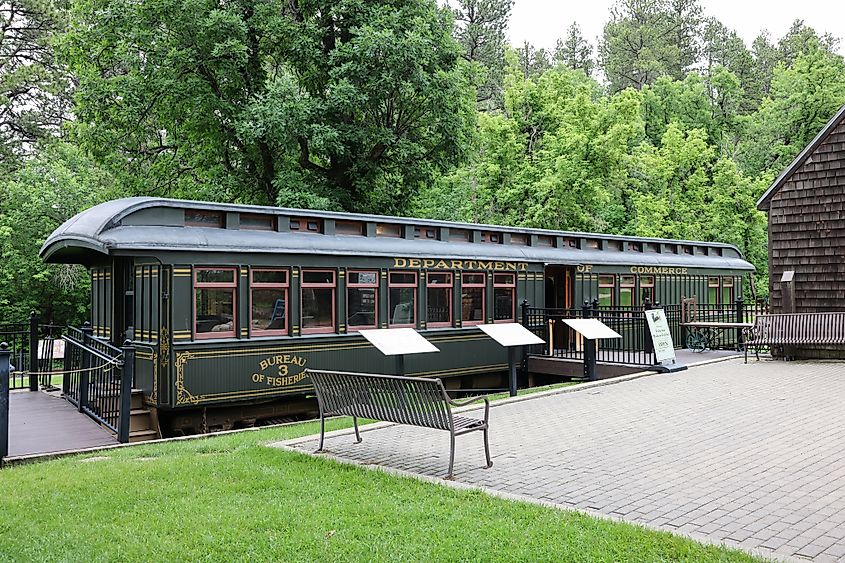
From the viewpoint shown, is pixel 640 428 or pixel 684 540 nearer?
pixel 684 540

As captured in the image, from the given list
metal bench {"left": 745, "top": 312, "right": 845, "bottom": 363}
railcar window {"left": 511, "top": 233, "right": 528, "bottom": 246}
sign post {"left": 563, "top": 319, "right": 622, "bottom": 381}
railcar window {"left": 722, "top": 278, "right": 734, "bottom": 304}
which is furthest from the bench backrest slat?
railcar window {"left": 722, "top": 278, "right": 734, "bottom": 304}

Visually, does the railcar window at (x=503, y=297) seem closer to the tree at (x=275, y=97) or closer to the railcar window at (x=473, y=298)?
the railcar window at (x=473, y=298)

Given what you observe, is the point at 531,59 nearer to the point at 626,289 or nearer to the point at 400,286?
the point at 626,289

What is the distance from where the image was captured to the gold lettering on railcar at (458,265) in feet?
48.4

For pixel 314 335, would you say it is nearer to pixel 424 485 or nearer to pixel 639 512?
pixel 424 485

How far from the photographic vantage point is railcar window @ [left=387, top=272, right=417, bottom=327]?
14.6m

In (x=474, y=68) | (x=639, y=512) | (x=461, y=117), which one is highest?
(x=474, y=68)

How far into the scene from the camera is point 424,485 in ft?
22.0

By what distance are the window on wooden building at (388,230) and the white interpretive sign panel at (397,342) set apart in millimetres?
3682

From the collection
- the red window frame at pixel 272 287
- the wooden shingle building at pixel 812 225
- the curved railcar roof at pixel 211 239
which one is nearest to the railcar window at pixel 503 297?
the curved railcar roof at pixel 211 239

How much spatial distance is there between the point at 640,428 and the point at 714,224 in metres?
25.5

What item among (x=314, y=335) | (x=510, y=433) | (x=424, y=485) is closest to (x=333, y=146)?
(x=314, y=335)

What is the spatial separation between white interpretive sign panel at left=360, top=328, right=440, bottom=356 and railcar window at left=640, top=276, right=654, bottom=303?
1120 cm

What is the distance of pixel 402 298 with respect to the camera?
583 inches
